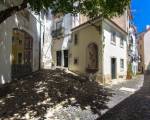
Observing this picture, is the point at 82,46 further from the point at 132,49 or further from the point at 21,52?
the point at 132,49

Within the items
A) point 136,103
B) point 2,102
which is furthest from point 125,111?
point 2,102

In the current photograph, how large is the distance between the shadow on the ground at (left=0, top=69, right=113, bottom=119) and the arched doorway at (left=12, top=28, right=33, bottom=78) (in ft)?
6.55

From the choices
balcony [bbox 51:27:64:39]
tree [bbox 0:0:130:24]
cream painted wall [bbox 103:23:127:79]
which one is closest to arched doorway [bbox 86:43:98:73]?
cream painted wall [bbox 103:23:127:79]

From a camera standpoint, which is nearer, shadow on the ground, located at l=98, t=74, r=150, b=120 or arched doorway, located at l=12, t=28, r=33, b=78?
shadow on the ground, located at l=98, t=74, r=150, b=120

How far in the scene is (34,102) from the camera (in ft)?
34.2

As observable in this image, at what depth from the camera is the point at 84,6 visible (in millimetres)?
11273

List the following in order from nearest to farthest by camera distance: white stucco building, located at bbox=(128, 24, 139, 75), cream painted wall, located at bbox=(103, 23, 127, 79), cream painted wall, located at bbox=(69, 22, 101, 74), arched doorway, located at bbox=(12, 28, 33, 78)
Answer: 1. arched doorway, located at bbox=(12, 28, 33, 78)
2. cream painted wall, located at bbox=(103, 23, 127, 79)
3. cream painted wall, located at bbox=(69, 22, 101, 74)
4. white stucco building, located at bbox=(128, 24, 139, 75)

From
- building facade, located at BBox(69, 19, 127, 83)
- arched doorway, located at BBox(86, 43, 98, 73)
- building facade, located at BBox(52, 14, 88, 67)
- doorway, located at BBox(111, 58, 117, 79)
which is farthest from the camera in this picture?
building facade, located at BBox(52, 14, 88, 67)

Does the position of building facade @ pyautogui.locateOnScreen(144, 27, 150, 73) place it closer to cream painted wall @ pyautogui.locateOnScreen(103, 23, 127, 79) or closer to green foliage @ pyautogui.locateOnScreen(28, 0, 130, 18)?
cream painted wall @ pyautogui.locateOnScreen(103, 23, 127, 79)

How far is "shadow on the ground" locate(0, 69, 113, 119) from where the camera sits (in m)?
9.50

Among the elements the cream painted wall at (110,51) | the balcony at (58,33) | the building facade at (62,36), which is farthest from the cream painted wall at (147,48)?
the balcony at (58,33)

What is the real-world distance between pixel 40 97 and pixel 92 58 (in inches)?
432

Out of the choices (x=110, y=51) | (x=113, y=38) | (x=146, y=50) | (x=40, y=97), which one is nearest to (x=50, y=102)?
(x=40, y=97)

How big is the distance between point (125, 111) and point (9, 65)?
7471mm
